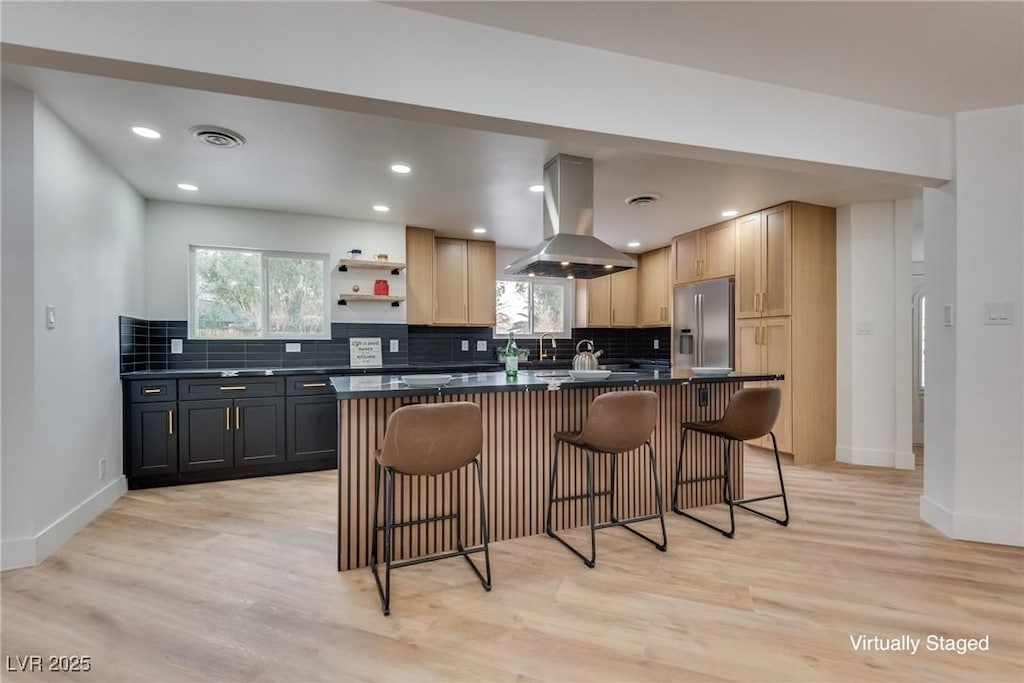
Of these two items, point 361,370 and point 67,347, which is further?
point 361,370

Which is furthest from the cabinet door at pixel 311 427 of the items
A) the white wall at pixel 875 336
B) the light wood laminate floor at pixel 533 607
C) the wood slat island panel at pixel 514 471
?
the white wall at pixel 875 336

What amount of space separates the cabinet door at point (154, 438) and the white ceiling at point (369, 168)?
1804 millimetres

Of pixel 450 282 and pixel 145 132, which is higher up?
pixel 145 132

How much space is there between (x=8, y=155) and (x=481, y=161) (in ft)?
8.24

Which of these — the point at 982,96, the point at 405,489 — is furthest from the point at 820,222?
the point at 405,489

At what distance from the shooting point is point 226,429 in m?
3.82

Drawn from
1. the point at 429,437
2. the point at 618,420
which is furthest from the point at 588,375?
the point at 429,437

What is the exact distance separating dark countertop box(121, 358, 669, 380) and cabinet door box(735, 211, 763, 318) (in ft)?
3.94

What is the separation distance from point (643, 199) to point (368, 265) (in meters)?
2.75

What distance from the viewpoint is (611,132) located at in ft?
6.89

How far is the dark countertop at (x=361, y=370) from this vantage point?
3654 millimetres

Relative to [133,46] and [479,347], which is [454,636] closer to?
[133,46]

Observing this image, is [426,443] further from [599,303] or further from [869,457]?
[599,303]

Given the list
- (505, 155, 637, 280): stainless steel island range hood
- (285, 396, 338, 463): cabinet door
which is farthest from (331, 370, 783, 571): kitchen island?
(285, 396, 338, 463): cabinet door
